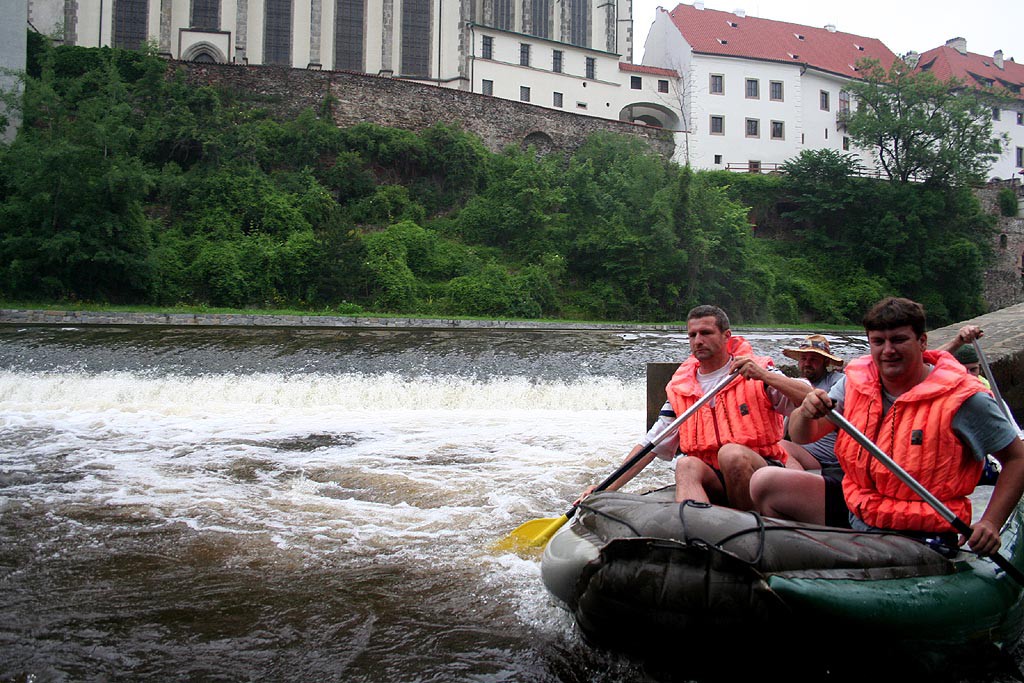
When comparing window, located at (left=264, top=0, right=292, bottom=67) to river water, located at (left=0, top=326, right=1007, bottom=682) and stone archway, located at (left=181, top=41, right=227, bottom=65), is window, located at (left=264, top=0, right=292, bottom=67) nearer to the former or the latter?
stone archway, located at (left=181, top=41, right=227, bottom=65)

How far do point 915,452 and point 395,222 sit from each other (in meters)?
28.3

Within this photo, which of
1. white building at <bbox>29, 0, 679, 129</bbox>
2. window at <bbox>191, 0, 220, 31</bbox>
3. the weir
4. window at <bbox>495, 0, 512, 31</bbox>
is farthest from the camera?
window at <bbox>495, 0, 512, 31</bbox>

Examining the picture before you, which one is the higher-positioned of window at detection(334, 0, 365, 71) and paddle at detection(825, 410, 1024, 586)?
window at detection(334, 0, 365, 71)

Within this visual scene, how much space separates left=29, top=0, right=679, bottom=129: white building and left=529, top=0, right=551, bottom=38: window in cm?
7

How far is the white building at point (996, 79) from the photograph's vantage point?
2003 inches

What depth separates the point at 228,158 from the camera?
1169 inches

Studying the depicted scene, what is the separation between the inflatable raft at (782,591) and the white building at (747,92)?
41.8 metres

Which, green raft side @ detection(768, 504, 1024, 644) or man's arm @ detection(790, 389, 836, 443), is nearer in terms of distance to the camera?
green raft side @ detection(768, 504, 1024, 644)

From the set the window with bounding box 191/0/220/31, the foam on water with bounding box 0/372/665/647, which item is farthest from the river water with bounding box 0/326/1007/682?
the window with bounding box 191/0/220/31

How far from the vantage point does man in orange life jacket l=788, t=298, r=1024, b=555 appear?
11.4 feet

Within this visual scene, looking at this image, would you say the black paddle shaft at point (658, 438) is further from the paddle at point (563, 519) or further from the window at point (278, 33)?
the window at point (278, 33)

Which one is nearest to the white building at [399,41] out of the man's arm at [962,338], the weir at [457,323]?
the weir at [457,323]

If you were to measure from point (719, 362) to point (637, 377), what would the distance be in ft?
34.9

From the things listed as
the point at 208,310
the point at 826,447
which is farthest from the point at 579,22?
the point at 826,447
